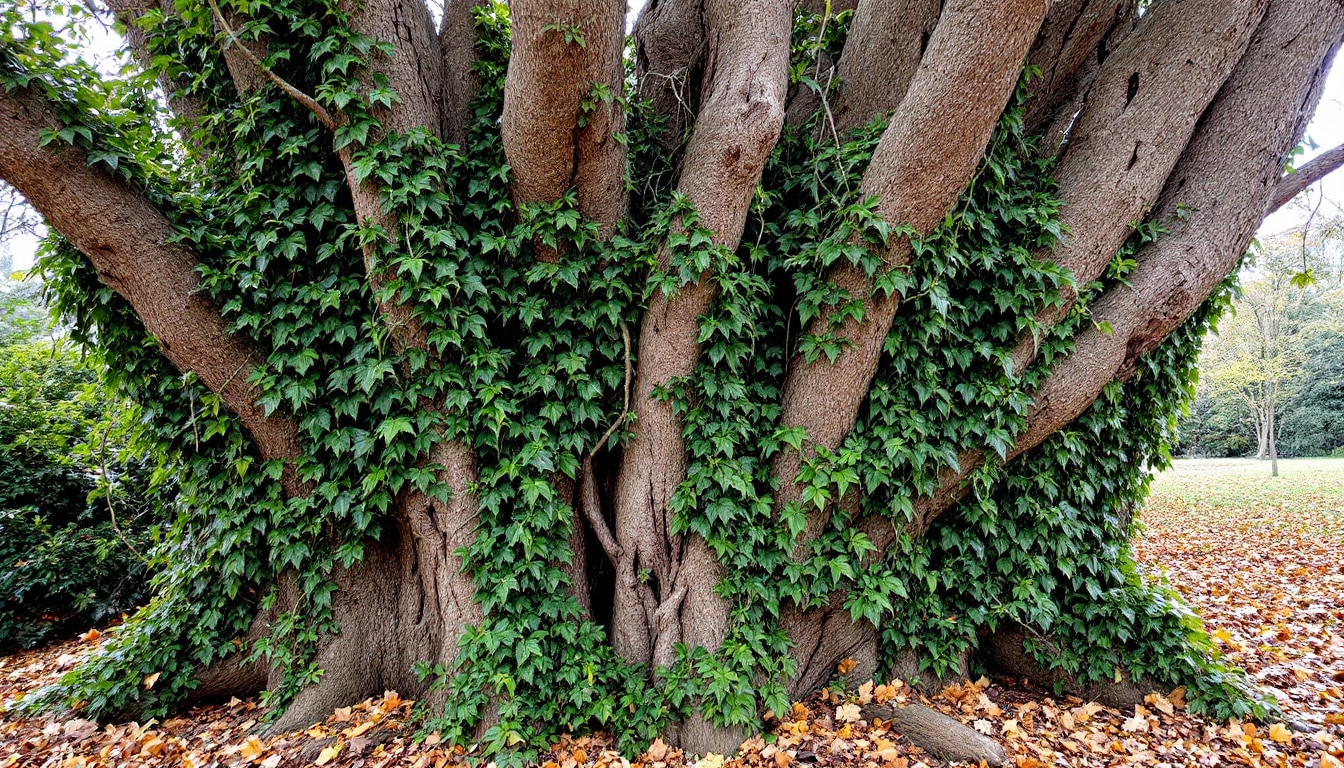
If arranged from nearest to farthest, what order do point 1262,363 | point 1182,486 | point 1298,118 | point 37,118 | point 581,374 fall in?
point 37,118 → point 581,374 → point 1298,118 → point 1182,486 → point 1262,363

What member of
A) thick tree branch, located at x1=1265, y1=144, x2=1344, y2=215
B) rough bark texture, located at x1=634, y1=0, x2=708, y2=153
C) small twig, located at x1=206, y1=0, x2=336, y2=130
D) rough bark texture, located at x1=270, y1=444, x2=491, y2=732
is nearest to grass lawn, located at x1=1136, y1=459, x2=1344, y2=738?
thick tree branch, located at x1=1265, y1=144, x2=1344, y2=215

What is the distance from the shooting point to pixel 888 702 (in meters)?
3.75

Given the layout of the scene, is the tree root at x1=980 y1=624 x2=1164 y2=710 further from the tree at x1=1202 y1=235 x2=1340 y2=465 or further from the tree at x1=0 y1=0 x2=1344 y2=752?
the tree at x1=1202 y1=235 x2=1340 y2=465

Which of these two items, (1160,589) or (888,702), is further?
(1160,589)

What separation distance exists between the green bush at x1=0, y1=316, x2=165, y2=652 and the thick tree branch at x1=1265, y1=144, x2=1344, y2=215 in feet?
31.3

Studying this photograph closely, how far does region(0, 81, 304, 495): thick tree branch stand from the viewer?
123 inches

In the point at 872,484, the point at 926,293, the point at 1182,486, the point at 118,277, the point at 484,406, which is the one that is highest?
the point at 118,277

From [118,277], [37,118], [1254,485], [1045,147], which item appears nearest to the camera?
[37,118]

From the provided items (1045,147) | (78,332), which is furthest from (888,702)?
(78,332)

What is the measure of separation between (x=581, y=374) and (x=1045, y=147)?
364 cm

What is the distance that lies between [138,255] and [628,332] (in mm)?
2843

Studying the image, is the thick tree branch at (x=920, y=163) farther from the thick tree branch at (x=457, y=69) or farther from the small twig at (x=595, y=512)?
the thick tree branch at (x=457, y=69)

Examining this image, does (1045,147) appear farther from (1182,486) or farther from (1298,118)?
(1182,486)

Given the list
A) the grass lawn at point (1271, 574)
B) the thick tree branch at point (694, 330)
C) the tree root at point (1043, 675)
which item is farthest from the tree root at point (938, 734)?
the grass lawn at point (1271, 574)
